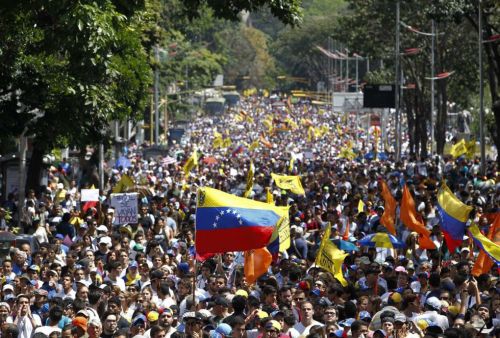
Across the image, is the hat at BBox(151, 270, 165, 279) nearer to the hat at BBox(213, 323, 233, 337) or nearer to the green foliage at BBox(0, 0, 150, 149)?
the green foliage at BBox(0, 0, 150, 149)

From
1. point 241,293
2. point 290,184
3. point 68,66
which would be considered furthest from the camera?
point 290,184

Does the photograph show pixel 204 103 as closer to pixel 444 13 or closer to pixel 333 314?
pixel 444 13

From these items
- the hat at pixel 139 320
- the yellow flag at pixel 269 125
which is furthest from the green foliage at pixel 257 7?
the yellow flag at pixel 269 125

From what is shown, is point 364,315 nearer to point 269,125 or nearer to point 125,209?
point 125,209

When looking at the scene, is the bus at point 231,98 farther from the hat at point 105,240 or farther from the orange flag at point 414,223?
the hat at point 105,240

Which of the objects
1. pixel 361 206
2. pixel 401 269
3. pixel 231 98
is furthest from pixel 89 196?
pixel 231 98

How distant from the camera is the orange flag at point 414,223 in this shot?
2088 centimetres

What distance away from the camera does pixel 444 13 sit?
39.5m

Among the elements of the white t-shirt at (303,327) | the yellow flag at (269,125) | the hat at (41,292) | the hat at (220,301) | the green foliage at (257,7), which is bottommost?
the yellow flag at (269,125)

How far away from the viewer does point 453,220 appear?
63.7 ft

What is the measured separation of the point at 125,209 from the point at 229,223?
919 centimetres

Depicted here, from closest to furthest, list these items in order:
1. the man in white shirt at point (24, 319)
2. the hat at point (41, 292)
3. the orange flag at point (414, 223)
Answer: the man in white shirt at point (24, 319) < the hat at point (41, 292) < the orange flag at point (414, 223)

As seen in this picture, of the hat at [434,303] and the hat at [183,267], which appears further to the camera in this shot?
the hat at [183,267]

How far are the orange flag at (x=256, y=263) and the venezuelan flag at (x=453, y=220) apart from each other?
262 centimetres
